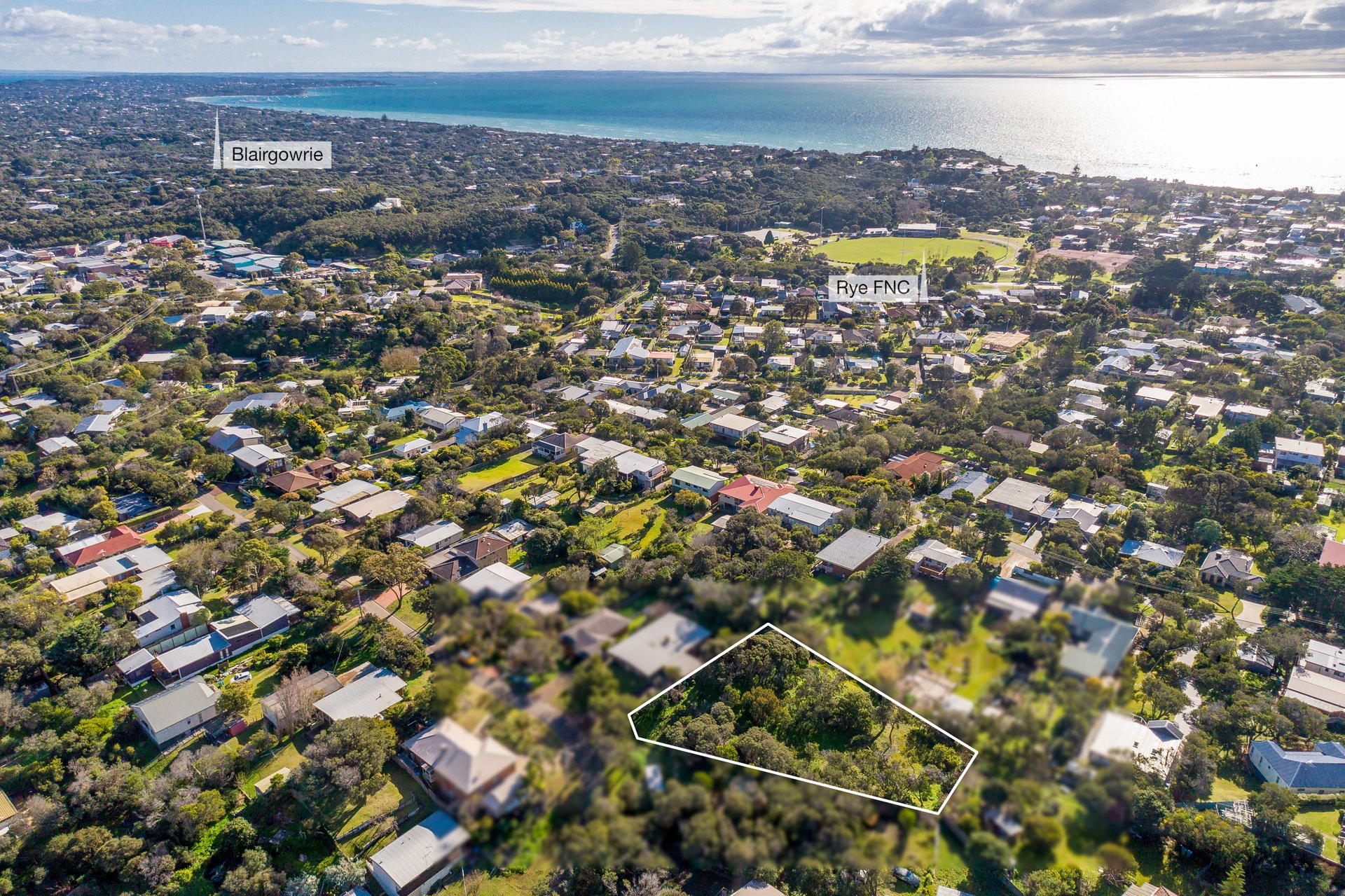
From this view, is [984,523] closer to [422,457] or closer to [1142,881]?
[1142,881]

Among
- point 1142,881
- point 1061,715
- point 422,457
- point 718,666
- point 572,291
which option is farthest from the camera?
point 572,291

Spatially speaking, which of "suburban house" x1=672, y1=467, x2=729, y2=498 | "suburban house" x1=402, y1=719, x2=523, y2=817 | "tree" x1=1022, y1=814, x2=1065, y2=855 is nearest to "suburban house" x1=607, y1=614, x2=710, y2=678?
"suburban house" x1=402, y1=719, x2=523, y2=817

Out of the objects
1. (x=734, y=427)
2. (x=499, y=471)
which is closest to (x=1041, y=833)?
(x=499, y=471)

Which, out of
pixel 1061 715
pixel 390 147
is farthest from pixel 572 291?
pixel 390 147

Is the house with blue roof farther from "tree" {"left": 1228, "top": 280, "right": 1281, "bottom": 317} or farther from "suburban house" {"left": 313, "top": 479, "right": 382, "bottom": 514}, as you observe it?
"tree" {"left": 1228, "top": 280, "right": 1281, "bottom": 317}

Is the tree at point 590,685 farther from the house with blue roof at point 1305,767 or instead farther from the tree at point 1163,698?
the house with blue roof at point 1305,767

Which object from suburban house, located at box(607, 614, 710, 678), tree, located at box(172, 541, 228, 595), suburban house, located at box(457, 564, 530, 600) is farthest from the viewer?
tree, located at box(172, 541, 228, 595)
